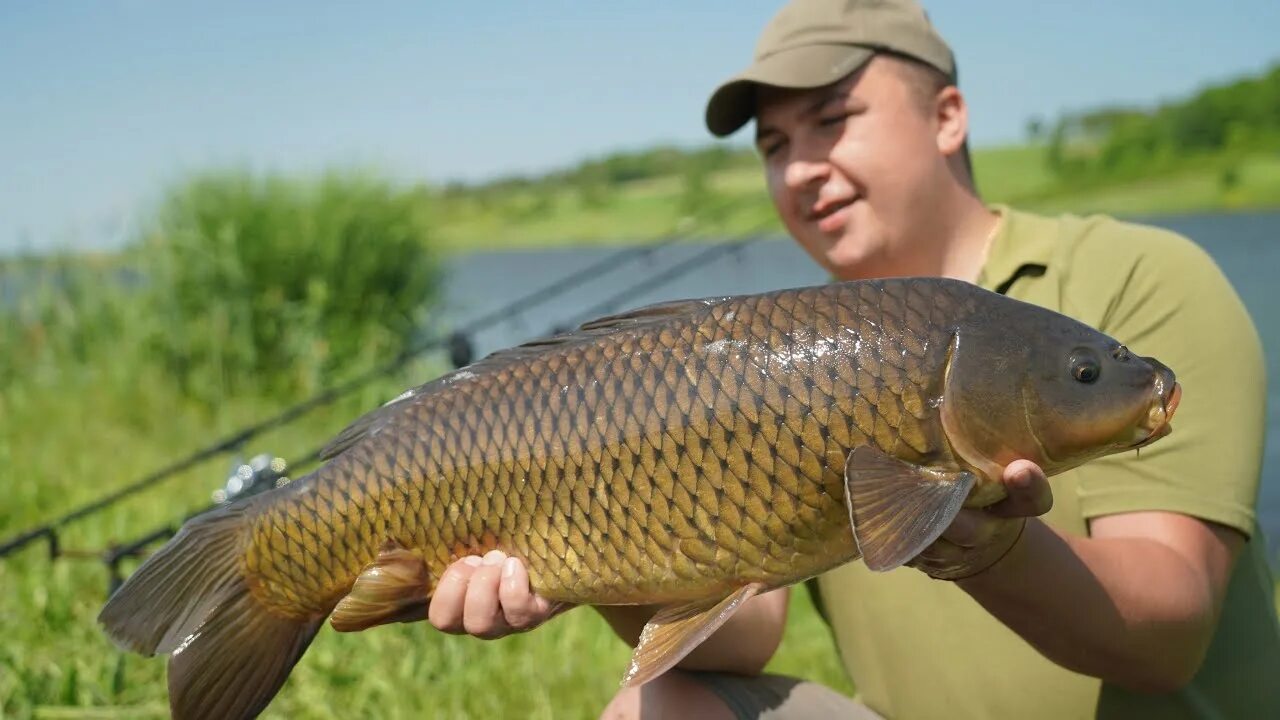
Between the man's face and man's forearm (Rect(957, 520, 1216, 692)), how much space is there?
625 millimetres

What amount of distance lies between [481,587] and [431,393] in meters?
0.24

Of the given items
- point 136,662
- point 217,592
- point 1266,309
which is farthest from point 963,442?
point 1266,309

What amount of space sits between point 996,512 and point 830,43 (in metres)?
0.96

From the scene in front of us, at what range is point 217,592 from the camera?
149 cm

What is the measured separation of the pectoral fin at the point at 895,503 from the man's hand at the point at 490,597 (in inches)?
16.2

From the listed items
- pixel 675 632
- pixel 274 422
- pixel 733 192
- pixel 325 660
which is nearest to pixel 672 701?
pixel 675 632

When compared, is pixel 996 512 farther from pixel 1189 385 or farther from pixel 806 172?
pixel 806 172

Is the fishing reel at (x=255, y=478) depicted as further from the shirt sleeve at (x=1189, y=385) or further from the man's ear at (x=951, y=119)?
the shirt sleeve at (x=1189, y=385)

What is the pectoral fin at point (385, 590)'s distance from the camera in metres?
1.42

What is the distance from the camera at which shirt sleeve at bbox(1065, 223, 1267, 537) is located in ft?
5.16

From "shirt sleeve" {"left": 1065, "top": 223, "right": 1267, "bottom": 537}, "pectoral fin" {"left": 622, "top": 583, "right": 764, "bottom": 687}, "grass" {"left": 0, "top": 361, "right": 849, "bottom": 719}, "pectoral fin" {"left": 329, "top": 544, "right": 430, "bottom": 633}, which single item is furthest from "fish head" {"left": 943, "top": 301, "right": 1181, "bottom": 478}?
"grass" {"left": 0, "top": 361, "right": 849, "bottom": 719}

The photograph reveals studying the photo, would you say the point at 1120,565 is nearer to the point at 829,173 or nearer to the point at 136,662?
the point at 829,173

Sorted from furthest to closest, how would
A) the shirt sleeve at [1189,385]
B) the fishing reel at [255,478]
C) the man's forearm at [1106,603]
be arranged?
the fishing reel at [255,478]
the shirt sleeve at [1189,385]
the man's forearm at [1106,603]

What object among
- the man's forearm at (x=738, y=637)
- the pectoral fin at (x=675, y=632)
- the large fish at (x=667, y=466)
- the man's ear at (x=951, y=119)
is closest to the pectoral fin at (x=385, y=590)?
the large fish at (x=667, y=466)
